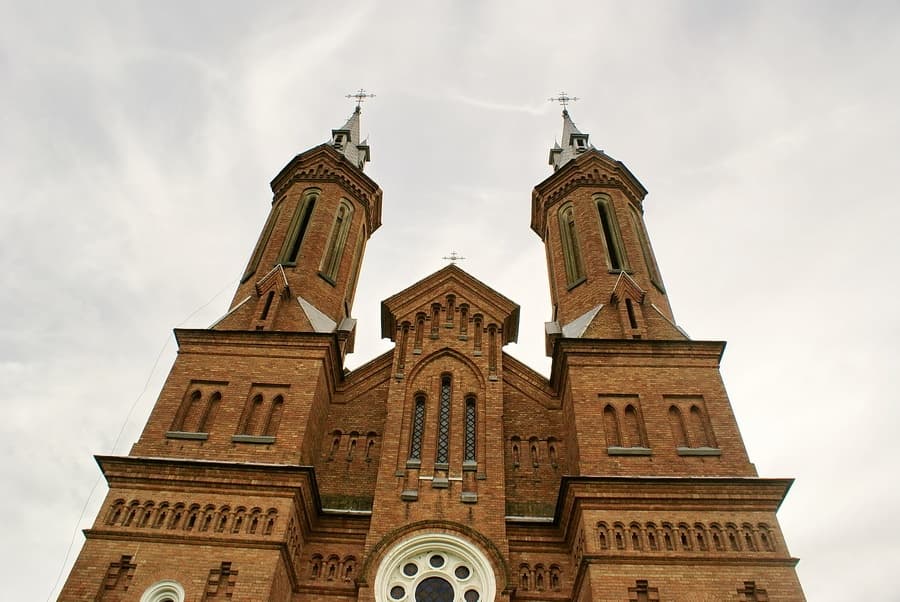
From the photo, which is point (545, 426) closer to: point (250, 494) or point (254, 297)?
point (250, 494)

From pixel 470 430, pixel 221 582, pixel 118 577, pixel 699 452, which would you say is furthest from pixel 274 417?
pixel 699 452

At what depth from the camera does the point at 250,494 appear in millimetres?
16016

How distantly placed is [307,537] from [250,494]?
169 centimetres

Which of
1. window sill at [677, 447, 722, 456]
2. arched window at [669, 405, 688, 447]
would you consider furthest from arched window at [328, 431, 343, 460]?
window sill at [677, 447, 722, 456]

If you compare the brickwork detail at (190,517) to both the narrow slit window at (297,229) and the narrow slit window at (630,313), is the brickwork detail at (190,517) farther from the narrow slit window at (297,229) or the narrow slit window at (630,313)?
the narrow slit window at (630,313)

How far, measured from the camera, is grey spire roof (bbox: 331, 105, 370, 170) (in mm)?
31656

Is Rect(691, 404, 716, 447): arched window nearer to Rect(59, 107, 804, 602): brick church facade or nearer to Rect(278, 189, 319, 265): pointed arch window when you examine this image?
Rect(59, 107, 804, 602): brick church facade

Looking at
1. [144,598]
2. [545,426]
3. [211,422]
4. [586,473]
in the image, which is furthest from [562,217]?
[144,598]

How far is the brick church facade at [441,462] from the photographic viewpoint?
14961mm

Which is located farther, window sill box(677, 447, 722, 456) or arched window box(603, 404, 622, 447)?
arched window box(603, 404, 622, 447)

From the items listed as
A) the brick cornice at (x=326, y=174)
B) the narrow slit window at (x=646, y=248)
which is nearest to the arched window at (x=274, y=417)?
the brick cornice at (x=326, y=174)

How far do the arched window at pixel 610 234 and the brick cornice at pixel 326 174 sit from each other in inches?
316

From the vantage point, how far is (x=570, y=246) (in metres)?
24.7

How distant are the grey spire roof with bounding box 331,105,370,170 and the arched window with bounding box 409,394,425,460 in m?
14.5
